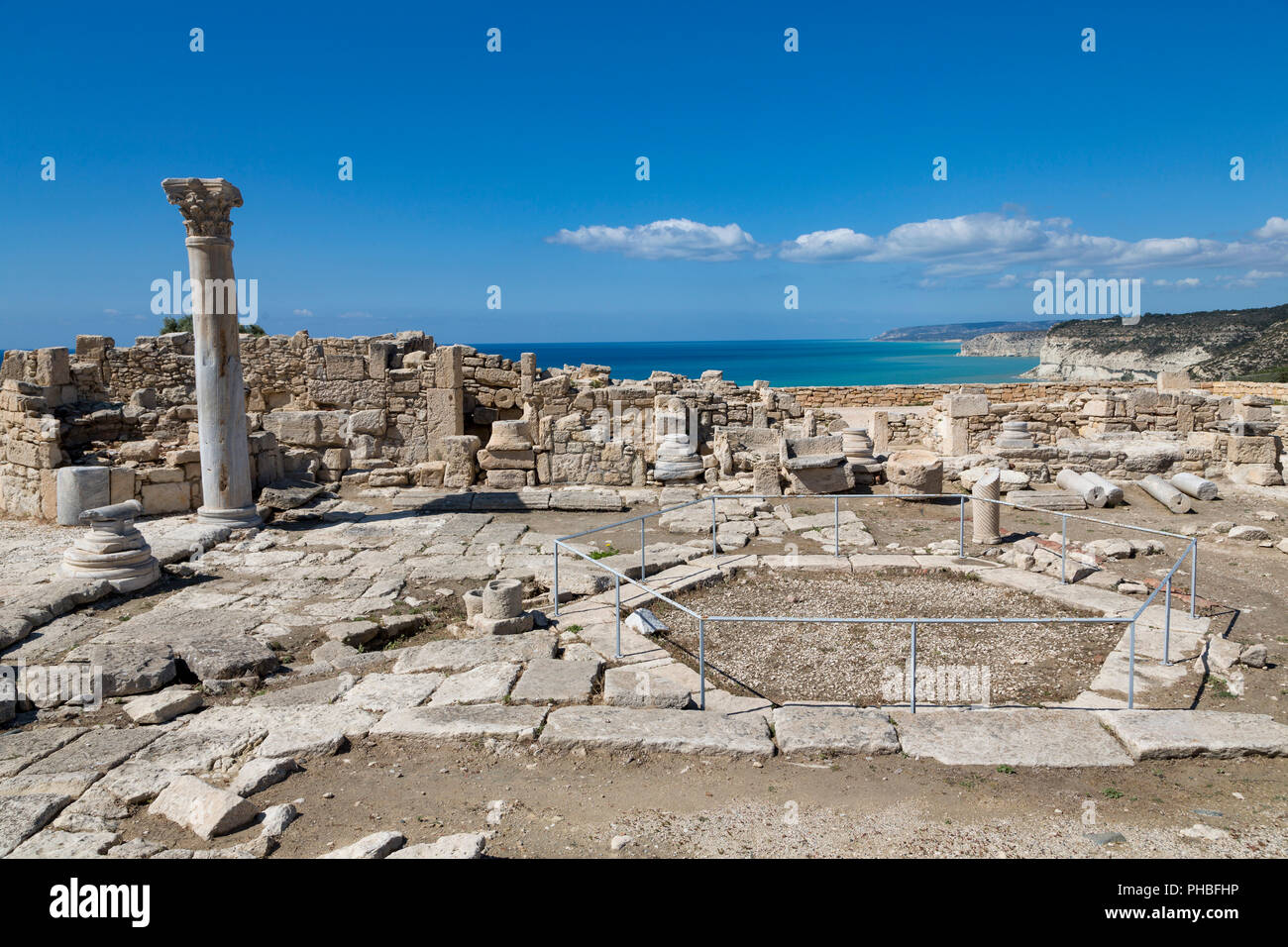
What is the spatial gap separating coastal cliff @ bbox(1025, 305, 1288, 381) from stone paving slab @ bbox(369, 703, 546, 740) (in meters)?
38.7

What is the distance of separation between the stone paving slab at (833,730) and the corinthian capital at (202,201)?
9.42 metres

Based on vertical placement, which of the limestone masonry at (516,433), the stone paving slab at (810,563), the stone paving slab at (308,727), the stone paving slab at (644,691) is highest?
the limestone masonry at (516,433)

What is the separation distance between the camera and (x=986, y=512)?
10.5 meters

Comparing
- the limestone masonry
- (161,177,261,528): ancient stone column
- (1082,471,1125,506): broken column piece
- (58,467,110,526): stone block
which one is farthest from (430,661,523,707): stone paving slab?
(1082,471,1125,506): broken column piece

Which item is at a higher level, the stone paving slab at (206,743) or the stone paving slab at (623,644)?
the stone paving slab at (623,644)

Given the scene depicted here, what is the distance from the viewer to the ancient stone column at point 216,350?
1071cm

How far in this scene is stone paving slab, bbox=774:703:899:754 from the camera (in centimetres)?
507

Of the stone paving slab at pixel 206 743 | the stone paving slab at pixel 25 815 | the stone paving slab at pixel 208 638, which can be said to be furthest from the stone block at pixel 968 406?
the stone paving slab at pixel 25 815

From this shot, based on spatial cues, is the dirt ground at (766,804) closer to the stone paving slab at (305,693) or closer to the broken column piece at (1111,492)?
the stone paving slab at (305,693)

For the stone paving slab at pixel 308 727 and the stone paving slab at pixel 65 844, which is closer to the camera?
the stone paving slab at pixel 65 844

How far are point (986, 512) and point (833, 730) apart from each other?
6.20 m

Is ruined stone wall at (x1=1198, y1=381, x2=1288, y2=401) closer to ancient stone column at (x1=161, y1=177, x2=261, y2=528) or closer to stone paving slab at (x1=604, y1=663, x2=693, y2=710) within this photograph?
stone paving slab at (x1=604, y1=663, x2=693, y2=710)

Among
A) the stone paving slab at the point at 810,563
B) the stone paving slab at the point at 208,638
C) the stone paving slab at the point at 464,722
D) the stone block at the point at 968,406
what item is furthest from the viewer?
the stone block at the point at 968,406

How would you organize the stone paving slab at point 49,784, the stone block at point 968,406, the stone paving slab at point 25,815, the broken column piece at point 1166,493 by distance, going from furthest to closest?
1. the stone block at point 968,406
2. the broken column piece at point 1166,493
3. the stone paving slab at point 49,784
4. the stone paving slab at point 25,815
